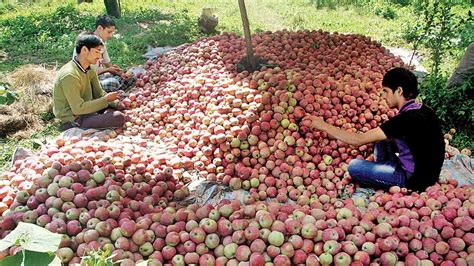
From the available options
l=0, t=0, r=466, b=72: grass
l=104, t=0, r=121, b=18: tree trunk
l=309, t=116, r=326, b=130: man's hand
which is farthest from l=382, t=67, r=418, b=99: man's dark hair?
l=104, t=0, r=121, b=18: tree trunk

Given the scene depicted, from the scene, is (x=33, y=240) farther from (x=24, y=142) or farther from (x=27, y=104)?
(x=27, y=104)

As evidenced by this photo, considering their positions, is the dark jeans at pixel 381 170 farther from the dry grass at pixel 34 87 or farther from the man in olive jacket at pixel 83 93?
the dry grass at pixel 34 87

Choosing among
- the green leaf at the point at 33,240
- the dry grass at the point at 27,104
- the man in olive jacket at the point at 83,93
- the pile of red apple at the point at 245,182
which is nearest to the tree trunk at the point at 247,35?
the pile of red apple at the point at 245,182

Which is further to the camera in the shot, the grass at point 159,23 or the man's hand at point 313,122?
the grass at point 159,23

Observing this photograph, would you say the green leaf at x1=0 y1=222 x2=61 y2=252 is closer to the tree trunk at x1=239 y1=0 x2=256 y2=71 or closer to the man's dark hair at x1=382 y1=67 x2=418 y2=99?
the man's dark hair at x1=382 y1=67 x2=418 y2=99

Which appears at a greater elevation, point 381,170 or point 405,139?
point 405,139

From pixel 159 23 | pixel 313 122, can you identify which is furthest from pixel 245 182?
pixel 159 23

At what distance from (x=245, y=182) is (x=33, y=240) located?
1985 millimetres

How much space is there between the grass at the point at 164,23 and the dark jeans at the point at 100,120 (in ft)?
8.38

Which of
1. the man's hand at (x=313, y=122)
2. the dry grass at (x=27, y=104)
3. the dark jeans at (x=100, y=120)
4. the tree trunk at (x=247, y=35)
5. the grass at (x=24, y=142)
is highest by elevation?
the tree trunk at (x=247, y=35)

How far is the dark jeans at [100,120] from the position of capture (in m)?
4.39

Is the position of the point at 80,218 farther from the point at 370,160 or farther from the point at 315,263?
the point at 370,160

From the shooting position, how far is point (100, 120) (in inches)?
173

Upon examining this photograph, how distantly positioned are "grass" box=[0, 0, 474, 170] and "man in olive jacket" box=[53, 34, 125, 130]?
2501 mm
